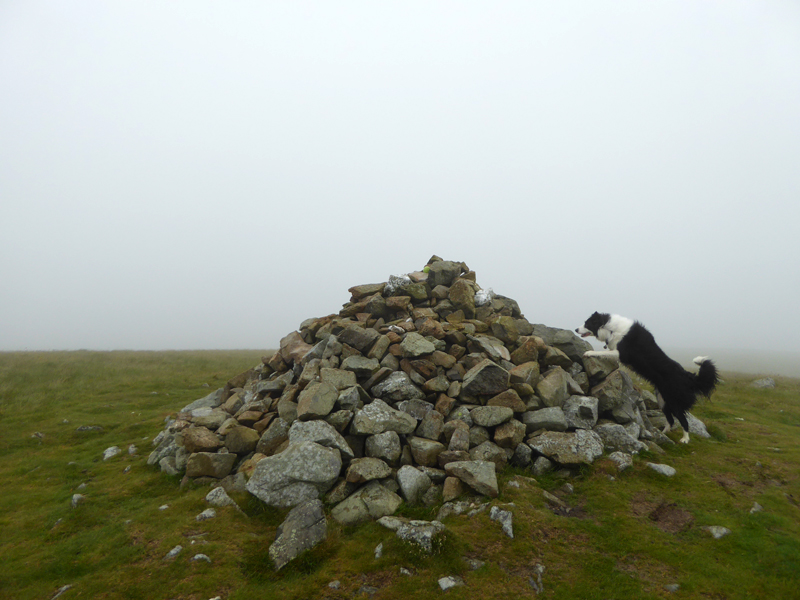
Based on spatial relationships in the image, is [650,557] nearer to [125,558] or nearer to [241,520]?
[241,520]

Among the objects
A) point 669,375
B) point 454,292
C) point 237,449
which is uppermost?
point 454,292

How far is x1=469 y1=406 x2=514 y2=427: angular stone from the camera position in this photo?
9453 millimetres

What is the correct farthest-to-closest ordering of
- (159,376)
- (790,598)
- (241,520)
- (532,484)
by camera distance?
(159,376), (532,484), (241,520), (790,598)

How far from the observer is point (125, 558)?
6602 millimetres

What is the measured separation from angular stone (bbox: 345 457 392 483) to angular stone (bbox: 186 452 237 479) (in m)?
3.68

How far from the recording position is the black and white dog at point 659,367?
10.4 meters

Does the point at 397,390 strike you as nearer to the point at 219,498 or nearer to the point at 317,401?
the point at 317,401

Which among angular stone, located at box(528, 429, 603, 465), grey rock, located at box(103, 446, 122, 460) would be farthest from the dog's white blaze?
grey rock, located at box(103, 446, 122, 460)

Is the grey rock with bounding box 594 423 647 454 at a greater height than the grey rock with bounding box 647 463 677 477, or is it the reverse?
the grey rock with bounding box 594 423 647 454

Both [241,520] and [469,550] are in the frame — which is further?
[241,520]

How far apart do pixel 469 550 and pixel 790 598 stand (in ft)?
14.6

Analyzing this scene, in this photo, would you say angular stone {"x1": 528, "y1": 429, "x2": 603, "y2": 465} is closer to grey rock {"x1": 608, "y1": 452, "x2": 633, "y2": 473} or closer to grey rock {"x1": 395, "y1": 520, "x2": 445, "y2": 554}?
grey rock {"x1": 608, "y1": 452, "x2": 633, "y2": 473}

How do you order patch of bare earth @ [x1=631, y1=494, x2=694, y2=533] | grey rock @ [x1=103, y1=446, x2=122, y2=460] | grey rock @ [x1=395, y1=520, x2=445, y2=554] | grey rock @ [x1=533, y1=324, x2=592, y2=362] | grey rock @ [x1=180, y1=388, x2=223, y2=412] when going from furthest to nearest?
grey rock @ [x1=180, y1=388, x2=223, y2=412]
grey rock @ [x1=533, y1=324, x2=592, y2=362]
grey rock @ [x1=103, y1=446, x2=122, y2=460]
patch of bare earth @ [x1=631, y1=494, x2=694, y2=533]
grey rock @ [x1=395, y1=520, x2=445, y2=554]

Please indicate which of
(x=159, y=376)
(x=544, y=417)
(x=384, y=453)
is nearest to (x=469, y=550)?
(x=384, y=453)
